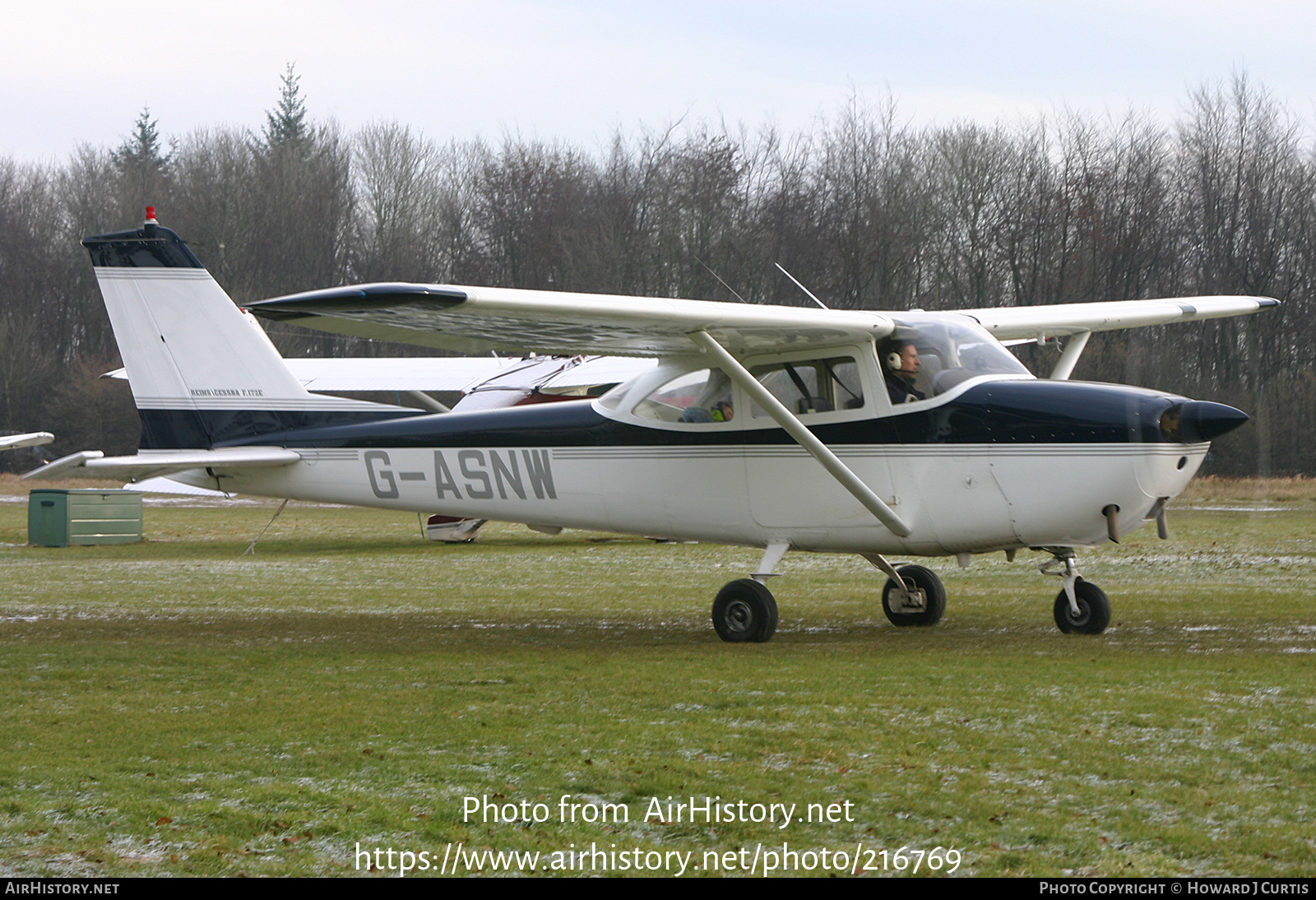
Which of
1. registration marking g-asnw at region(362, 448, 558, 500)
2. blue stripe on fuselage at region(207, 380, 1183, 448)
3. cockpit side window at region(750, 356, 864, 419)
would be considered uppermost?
cockpit side window at region(750, 356, 864, 419)

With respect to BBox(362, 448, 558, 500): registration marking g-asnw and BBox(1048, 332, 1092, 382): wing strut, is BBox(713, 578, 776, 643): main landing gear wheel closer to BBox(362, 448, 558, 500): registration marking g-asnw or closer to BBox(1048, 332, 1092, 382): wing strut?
BBox(362, 448, 558, 500): registration marking g-asnw

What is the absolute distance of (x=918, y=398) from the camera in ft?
30.9

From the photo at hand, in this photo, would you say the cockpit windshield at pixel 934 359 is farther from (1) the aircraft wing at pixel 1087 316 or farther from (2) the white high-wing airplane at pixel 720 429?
(1) the aircraft wing at pixel 1087 316

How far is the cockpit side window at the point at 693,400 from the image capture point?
10211 millimetres

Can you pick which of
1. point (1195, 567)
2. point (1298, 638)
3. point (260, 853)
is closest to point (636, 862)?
point (260, 853)

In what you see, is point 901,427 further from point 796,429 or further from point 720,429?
point 720,429

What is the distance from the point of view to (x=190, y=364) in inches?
472

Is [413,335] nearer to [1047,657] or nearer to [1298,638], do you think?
[1047,657]

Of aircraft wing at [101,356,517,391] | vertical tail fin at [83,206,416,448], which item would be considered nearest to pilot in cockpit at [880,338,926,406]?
vertical tail fin at [83,206,416,448]

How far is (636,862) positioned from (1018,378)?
6.18 meters

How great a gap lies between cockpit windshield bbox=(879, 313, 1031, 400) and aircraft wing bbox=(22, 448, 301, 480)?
219 inches

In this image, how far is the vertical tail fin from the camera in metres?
11.8

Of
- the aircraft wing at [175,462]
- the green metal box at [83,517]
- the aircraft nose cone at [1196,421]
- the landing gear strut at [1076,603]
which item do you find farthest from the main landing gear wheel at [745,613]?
the green metal box at [83,517]

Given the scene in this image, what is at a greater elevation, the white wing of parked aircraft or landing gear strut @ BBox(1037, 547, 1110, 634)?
the white wing of parked aircraft
